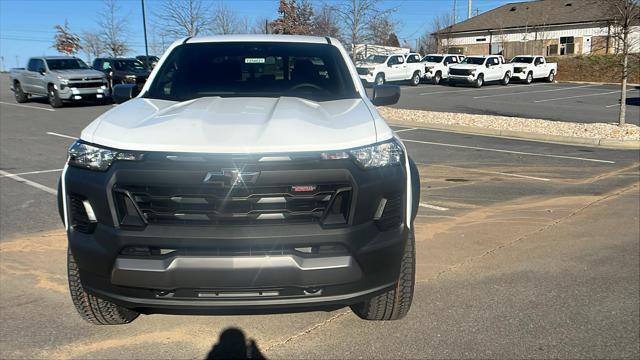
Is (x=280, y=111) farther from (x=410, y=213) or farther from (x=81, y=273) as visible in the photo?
(x=81, y=273)

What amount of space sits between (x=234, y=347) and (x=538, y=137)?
11.1 meters

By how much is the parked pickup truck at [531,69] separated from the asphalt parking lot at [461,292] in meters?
30.1

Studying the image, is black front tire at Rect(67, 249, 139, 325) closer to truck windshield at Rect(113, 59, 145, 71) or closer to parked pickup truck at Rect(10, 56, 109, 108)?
parked pickup truck at Rect(10, 56, 109, 108)

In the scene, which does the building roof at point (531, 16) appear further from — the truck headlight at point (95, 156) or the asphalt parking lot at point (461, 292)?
the truck headlight at point (95, 156)

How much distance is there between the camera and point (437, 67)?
113 feet

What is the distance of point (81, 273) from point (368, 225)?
4.79ft

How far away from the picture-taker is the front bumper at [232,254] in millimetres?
2412

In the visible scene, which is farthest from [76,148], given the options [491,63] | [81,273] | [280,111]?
[491,63]

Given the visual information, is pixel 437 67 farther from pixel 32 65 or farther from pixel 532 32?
pixel 32 65

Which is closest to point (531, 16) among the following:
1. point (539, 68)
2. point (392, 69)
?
point (539, 68)

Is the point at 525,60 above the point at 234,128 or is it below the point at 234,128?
above

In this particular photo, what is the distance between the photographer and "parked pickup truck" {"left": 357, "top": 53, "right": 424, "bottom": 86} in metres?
28.7

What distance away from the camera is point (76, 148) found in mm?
2680

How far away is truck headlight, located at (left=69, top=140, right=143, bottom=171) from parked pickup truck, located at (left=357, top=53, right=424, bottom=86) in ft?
83.3
